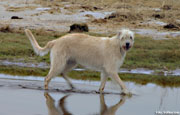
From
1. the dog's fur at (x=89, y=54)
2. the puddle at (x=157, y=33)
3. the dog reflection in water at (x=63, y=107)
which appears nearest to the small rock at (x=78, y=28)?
the puddle at (x=157, y=33)

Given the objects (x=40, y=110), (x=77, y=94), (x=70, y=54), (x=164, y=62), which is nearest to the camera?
(x=40, y=110)

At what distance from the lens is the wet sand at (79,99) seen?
7820mm

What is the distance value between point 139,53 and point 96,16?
10749 millimetres

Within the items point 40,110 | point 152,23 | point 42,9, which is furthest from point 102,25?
point 40,110

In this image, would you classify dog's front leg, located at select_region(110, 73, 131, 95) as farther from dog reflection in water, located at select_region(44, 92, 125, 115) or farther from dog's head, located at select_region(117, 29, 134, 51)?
dog's head, located at select_region(117, 29, 134, 51)

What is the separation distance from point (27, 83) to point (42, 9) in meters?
16.6

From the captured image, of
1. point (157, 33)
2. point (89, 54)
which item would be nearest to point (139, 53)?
point (89, 54)

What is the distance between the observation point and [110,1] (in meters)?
31.4

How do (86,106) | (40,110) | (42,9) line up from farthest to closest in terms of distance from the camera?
(42,9)
(86,106)
(40,110)

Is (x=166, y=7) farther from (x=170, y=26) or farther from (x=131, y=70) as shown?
(x=131, y=70)

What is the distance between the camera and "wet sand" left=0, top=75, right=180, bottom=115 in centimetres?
782

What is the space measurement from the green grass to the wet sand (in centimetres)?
311

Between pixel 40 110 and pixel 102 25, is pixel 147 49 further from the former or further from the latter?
pixel 40 110

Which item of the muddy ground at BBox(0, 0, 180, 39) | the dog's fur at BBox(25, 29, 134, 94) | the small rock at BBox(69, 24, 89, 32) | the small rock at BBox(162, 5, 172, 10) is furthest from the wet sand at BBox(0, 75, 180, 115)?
the small rock at BBox(162, 5, 172, 10)
